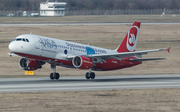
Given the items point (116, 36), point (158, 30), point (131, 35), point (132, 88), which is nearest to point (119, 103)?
point (132, 88)

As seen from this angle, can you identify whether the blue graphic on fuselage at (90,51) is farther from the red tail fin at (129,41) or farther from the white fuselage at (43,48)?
the red tail fin at (129,41)

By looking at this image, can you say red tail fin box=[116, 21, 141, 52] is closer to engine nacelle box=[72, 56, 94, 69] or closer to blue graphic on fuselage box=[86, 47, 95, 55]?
blue graphic on fuselage box=[86, 47, 95, 55]

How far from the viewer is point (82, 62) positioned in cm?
4294

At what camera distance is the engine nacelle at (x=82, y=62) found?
43.0 metres

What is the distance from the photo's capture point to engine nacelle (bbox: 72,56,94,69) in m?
43.0

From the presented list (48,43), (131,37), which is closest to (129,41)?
(131,37)

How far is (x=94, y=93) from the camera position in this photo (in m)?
34.5

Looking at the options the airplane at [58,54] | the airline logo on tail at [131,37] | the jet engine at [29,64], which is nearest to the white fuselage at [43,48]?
the airplane at [58,54]

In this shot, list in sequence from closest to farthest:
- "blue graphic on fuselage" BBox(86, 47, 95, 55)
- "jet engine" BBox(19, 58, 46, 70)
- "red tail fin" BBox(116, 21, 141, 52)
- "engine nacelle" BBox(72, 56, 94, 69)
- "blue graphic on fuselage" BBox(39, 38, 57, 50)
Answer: "blue graphic on fuselage" BBox(39, 38, 57, 50) < "engine nacelle" BBox(72, 56, 94, 69) < "jet engine" BBox(19, 58, 46, 70) < "blue graphic on fuselage" BBox(86, 47, 95, 55) < "red tail fin" BBox(116, 21, 141, 52)

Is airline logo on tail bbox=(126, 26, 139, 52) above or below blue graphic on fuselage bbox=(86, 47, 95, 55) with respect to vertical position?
above

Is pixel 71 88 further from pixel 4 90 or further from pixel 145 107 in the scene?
pixel 145 107

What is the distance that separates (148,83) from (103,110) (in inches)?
682

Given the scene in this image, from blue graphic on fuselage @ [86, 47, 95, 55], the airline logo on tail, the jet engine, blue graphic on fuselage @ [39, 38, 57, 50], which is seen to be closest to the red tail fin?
the airline logo on tail

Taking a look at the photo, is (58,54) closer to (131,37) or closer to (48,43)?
(48,43)
